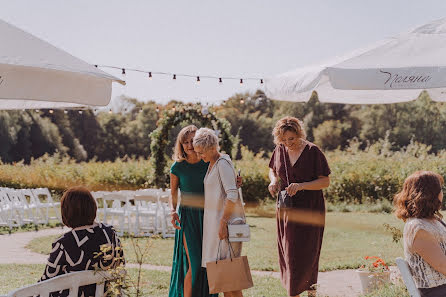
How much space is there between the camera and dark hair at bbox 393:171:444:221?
11.0ft

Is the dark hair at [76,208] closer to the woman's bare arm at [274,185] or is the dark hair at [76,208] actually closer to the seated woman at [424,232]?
the seated woman at [424,232]

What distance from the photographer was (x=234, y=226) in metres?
4.80

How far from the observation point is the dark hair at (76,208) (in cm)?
346

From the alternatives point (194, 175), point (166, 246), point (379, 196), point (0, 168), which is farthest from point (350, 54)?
point (0, 168)

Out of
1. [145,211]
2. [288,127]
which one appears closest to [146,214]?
[145,211]

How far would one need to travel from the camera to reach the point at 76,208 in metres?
3.46

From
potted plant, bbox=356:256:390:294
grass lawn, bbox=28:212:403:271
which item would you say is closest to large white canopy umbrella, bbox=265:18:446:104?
potted plant, bbox=356:256:390:294

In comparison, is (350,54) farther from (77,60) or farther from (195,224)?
(77,60)

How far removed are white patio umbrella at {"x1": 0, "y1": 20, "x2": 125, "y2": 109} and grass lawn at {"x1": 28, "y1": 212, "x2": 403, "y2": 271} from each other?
11.9 ft

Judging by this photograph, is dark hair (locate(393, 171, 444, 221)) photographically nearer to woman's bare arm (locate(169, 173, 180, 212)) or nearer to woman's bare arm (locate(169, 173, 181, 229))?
woman's bare arm (locate(169, 173, 181, 229))

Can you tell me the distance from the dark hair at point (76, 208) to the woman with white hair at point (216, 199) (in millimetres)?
1546

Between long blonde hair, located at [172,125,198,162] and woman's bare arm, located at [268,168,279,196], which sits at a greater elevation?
long blonde hair, located at [172,125,198,162]

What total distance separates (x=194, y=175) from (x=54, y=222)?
10.2 metres

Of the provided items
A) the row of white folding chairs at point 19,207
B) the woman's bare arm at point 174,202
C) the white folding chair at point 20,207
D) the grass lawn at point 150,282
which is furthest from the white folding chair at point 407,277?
the white folding chair at point 20,207
